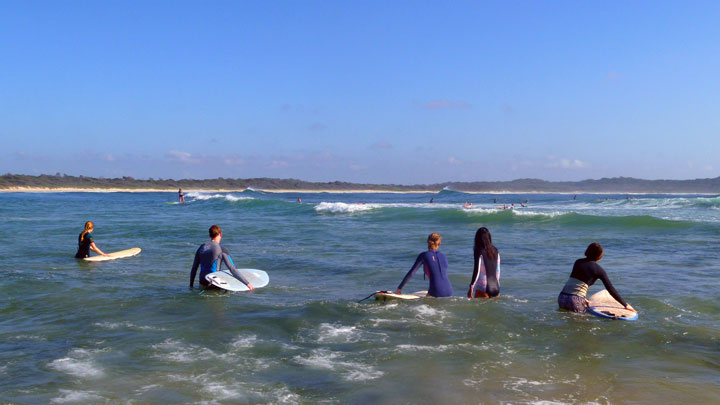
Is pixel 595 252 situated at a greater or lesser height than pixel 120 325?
greater

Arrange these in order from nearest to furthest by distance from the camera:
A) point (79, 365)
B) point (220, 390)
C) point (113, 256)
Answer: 1. point (220, 390)
2. point (79, 365)
3. point (113, 256)

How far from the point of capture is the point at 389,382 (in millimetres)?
5297

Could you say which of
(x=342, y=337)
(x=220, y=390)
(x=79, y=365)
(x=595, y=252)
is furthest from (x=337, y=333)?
(x=595, y=252)

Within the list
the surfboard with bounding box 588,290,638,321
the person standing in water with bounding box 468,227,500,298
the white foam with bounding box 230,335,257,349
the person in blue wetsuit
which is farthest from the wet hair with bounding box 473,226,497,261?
the white foam with bounding box 230,335,257,349

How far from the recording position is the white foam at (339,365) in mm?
5483

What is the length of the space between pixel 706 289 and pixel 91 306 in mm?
10941

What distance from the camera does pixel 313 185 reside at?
170m

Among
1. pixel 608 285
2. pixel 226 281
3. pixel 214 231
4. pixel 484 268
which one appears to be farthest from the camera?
pixel 226 281

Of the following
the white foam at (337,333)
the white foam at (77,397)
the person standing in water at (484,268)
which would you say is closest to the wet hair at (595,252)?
the person standing in water at (484,268)

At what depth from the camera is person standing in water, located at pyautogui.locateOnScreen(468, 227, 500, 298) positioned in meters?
8.18

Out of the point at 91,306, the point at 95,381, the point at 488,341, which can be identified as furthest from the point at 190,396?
the point at 91,306

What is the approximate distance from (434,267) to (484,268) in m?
0.87

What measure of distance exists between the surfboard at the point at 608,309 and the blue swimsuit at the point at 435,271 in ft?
7.09

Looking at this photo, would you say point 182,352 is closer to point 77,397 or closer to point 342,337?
point 77,397
